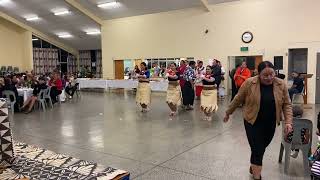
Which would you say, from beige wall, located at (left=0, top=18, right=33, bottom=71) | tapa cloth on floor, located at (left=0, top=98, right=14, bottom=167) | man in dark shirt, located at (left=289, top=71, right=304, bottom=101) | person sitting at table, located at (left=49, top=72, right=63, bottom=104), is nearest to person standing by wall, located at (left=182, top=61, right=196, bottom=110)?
man in dark shirt, located at (left=289, top=71, right=304, bottom=101)

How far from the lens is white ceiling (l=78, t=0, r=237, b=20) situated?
41.4 feet

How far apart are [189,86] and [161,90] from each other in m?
4.66

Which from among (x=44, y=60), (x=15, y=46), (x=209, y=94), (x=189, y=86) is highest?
(x=15, y=46)

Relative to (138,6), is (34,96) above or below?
below

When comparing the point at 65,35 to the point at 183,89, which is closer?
the point at 183,89

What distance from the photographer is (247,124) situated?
3229mm

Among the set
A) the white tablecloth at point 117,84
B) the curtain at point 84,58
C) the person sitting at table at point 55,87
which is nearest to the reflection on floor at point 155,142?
the person sitting at table at point 55,87

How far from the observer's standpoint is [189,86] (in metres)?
8.64

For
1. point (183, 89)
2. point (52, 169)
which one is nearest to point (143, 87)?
point (183, 89)

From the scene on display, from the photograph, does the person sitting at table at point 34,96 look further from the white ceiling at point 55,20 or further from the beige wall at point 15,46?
the beige wall at point 15,46

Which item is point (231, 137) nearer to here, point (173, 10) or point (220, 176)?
point (220, 176)

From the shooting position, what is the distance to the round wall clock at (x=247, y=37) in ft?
37.9

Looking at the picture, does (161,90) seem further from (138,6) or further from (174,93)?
(174,93)

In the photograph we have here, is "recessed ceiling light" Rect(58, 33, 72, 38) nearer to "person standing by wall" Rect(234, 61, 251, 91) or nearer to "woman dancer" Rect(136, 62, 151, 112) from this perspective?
"woman dancer" Rect(136, 62, 151, 112)
